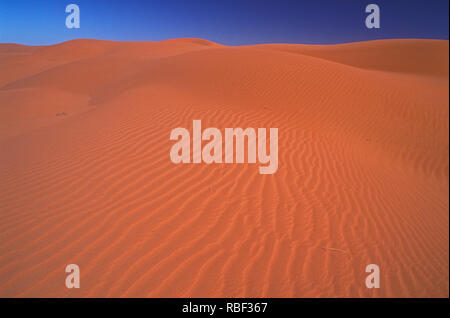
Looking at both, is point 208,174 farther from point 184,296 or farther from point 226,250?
point 184,296

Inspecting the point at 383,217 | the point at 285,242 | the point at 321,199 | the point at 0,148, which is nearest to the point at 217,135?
the point at 321,199

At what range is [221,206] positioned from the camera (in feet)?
11.0

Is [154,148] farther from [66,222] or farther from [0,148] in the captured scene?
[0,148]

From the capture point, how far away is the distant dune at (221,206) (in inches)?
96.3

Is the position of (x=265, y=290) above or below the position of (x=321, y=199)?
below

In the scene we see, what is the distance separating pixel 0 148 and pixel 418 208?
26.9 feet

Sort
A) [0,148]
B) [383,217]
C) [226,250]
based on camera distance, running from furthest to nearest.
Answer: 1. [0,148]
2. [383,217]
3. [226,250]

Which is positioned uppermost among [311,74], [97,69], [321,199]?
[97,69]

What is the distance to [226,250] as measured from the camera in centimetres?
271

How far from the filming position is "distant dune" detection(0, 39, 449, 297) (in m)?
2.45

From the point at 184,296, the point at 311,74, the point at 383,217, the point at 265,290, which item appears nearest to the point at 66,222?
the point at 184,296

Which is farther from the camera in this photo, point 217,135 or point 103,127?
point 103,127

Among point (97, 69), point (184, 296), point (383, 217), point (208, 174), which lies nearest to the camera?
point (184, 296)

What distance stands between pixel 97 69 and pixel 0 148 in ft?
44.2
